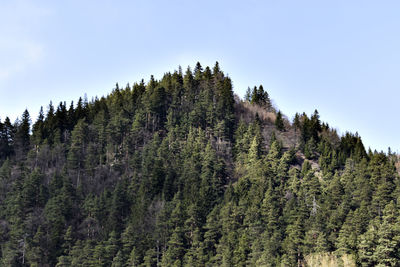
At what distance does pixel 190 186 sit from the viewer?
90688 mm

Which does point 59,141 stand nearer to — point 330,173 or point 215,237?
point 215,237

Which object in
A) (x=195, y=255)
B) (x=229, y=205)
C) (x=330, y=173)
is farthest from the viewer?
(x=330, y=173)

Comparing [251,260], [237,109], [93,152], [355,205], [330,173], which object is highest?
[237,109]

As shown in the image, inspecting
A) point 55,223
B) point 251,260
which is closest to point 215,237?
point 251,260

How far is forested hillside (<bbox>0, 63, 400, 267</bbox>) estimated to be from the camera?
7406cm

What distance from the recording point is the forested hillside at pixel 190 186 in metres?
74.1

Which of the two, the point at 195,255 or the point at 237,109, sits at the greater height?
the point at 237,109

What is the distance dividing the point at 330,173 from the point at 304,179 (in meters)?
4.48

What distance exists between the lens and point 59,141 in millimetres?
109500

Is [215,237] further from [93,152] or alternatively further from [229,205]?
[93,152]

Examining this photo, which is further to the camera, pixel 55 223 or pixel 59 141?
pixel 59 141

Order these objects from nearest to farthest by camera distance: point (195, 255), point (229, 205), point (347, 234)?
point (347, 234)
point (195, 255)
point (229, 205)

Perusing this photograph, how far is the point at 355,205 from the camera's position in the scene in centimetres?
7825

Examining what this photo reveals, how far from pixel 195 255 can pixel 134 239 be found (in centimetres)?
968
